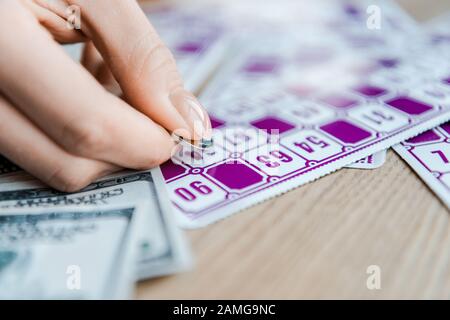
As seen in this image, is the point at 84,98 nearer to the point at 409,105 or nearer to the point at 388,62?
the point at 409,105

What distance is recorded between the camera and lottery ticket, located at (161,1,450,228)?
55 centimetres

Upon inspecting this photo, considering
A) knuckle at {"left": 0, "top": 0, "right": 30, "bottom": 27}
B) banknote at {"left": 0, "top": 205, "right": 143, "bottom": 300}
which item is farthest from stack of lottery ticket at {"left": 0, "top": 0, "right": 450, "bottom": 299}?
knuckle at {"left": 0, "top": 0, "right": 30, "bottom": 27}

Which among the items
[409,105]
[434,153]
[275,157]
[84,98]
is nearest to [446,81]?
[409,105]

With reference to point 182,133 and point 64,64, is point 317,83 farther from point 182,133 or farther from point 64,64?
point 64,64

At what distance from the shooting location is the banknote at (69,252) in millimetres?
409

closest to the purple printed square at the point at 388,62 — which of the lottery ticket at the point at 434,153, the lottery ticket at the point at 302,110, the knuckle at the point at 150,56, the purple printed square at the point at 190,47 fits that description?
the lottery ticket at the point at 302,110

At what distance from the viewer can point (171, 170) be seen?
57 centimetres

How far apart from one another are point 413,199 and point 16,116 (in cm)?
41

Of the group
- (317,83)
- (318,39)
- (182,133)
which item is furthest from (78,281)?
(318,39)

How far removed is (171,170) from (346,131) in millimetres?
235

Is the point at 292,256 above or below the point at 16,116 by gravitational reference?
below

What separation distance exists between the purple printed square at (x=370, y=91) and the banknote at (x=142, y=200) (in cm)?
36

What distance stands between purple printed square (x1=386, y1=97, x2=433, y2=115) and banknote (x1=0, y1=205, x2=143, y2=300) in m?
0.40
